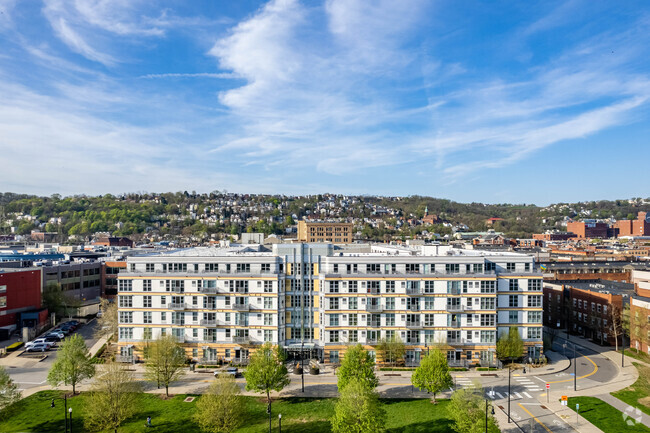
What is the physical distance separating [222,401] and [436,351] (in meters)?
21.5

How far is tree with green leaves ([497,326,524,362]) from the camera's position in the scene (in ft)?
175

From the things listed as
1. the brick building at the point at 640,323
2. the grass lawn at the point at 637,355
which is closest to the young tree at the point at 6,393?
the grass lawn at the point at 637,355

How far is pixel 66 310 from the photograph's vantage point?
77812 mm

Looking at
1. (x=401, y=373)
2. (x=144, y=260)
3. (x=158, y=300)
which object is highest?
(x=144, y=260)

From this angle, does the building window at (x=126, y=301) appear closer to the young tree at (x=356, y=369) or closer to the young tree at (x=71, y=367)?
the young tree at (x=71, y=367)

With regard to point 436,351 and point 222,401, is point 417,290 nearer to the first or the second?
point 436,351

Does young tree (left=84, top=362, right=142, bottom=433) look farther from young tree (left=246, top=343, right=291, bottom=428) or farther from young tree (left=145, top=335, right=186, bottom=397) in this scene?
young tree (left=246, top=343, right=291, bottom=428)

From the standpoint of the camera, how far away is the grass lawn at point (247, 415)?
3900 cm

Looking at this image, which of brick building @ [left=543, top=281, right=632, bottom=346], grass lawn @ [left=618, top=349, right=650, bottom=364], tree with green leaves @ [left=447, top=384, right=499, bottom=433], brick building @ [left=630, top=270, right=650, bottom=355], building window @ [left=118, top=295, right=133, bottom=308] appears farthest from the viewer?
brick building @ [left=543, top=281, right=632, bottom=346]

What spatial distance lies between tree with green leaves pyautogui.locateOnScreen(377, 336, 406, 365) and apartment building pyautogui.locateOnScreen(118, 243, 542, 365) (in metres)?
1.23

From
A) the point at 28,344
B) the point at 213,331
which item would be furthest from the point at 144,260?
the point at 28,344

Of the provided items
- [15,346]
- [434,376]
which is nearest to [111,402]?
[434,376]

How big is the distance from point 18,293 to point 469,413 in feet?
228

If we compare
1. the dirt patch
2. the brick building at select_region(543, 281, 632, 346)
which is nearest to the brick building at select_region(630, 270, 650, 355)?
the brick building at select_region(543, 281, 632, 346)
